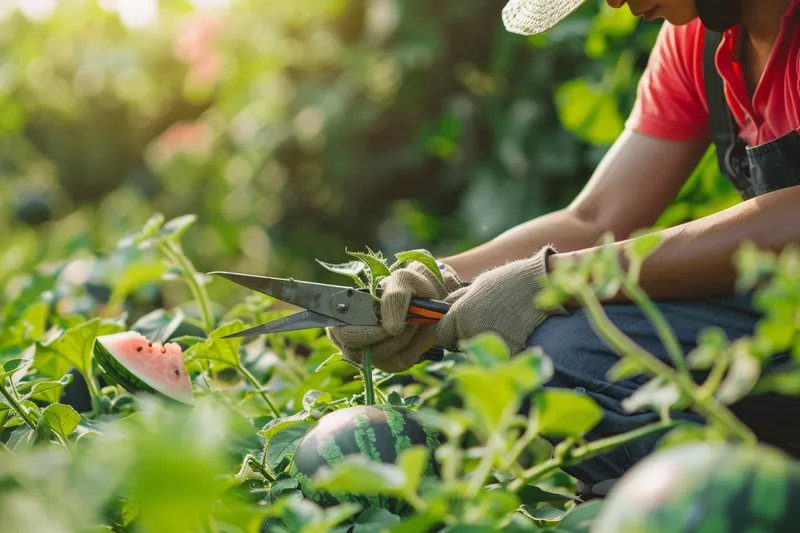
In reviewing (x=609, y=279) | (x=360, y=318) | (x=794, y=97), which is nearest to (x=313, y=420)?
(x=360, y=318)

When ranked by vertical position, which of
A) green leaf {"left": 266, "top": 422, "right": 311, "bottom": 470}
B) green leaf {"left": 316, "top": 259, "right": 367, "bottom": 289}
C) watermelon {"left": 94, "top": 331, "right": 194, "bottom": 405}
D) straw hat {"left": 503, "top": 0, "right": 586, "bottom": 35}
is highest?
straw hat {"left": 503, "top": 0, "right": 586, "bottom": 35}

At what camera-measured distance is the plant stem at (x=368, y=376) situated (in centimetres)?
136

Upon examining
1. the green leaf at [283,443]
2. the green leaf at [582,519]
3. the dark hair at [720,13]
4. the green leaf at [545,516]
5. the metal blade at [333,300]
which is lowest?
the green leaf at [545,516]

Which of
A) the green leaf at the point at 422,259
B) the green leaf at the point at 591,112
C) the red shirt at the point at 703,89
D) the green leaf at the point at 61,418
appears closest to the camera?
the green leaf at the point at 61,418

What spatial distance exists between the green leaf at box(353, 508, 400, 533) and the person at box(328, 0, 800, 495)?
37cm

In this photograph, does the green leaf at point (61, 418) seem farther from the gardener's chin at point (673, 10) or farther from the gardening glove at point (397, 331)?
the gardener's chin at point (673, 10)

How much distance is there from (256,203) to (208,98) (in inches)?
83.8

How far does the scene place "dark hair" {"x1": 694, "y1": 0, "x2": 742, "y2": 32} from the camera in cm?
159

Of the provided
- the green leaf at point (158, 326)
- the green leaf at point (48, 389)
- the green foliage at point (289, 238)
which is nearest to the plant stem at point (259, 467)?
the green foliage at point (289, 238)

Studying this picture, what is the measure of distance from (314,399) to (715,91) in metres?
1.09

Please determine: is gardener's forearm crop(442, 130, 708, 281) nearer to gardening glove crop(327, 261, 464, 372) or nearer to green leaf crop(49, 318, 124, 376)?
gardening glove crop(327, 261, 464, 372)

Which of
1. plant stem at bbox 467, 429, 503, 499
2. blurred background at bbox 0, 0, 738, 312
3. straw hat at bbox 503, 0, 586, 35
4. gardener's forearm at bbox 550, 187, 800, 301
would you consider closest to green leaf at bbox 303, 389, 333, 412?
gardener's forearm at bbox 550, 187, 800, 301

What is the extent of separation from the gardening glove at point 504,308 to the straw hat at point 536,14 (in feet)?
1.48

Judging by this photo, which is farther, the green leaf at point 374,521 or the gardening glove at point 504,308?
the gardening glove at point 504,308
